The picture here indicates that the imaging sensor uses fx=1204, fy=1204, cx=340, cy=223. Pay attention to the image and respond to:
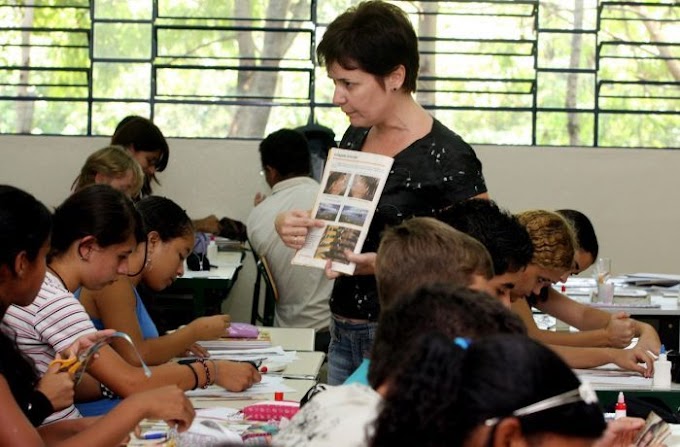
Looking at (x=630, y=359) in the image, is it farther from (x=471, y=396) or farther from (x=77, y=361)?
(x=471, y=396)

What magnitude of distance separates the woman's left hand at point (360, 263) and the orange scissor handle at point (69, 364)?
0.70 m

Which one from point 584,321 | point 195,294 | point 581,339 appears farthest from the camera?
point 195,294

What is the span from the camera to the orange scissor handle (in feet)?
9.40

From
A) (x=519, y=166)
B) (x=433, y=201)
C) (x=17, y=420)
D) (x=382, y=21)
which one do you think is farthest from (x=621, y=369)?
(x=519, y=166)

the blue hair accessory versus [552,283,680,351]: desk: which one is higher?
the blue hair accessory

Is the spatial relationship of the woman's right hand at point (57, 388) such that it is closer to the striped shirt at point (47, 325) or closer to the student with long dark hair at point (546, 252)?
the striped shirt at point (47, 325)

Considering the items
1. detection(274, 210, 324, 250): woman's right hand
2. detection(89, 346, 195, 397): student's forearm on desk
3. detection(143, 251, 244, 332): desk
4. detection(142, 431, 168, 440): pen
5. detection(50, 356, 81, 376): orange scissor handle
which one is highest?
detection(274, 210, 324, 250): woman's right hand

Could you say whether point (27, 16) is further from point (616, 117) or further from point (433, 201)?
point (433, 201)

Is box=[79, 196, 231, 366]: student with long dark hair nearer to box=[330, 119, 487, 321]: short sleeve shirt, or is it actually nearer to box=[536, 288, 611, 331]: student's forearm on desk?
box=[330, 119, 487, 321]: short sleeve shirt

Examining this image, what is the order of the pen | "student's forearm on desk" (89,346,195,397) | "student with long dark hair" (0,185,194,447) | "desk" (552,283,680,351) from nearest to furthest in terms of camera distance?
"student with long dark hair" (0,185,194,447), the pen, "student's forearm on desk" (89,346,195,397), "desk" (552,283,680,351)

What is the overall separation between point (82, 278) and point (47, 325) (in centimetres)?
22

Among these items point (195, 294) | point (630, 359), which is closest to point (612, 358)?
point (630, 359)

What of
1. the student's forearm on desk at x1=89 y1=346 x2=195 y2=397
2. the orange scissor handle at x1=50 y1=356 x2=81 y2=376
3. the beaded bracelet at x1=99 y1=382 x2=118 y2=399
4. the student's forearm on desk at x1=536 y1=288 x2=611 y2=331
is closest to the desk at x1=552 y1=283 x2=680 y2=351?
the student's forearm on desk at x1=536 y1=288 x2=611 y2=331

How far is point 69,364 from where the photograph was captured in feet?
9.42
